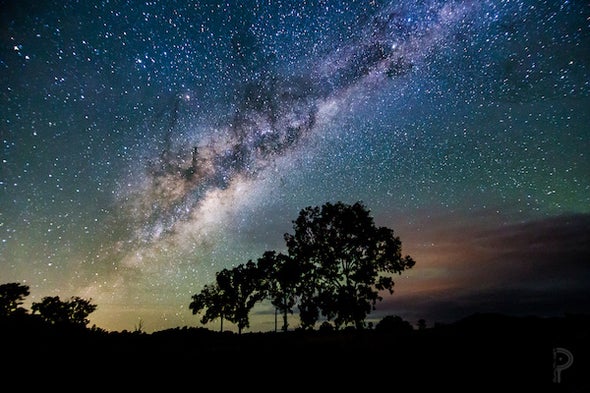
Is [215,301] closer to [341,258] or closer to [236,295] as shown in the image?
[236,295]

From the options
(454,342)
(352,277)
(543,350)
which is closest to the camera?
(543,350)

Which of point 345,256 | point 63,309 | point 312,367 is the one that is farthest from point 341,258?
point 63,309

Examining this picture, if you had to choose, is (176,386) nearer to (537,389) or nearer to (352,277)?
(537,389)

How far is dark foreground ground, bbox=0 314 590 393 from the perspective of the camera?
28.6ft

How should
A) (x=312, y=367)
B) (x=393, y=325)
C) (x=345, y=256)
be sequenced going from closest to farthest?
(x=312, y=367), (x=345, y=256), (x=393, y=325)

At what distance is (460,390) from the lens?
8789 mm

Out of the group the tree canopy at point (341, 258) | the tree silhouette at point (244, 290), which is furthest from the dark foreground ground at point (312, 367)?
the tree silhouette at point (244, 290)

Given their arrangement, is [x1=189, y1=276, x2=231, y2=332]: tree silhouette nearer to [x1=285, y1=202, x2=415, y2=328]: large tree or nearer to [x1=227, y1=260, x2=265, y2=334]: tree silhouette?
[x1=227, y1=260, x2=265, y2=334]: tree silhouette

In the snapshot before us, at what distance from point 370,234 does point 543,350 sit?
18.5 metres

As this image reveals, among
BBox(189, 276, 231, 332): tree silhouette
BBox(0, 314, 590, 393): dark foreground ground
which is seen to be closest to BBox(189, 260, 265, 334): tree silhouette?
BBox(189, 276, 231, 332): tree silhouette

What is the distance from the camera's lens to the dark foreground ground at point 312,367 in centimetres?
872

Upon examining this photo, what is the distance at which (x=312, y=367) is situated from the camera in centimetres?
1078

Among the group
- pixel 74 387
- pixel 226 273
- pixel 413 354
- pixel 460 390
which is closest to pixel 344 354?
pixel 413 354

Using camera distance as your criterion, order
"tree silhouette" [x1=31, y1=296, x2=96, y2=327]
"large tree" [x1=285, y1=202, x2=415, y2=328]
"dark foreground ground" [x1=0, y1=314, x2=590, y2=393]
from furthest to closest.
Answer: "tree silhouette" [x1=31, y1=296, x2=96, y2=327]
"large tree" [x1=285, y1=202, x2=415, y2=328]
"dark foreground ground" [x1=0, y1=314, x2=590, y2=393]
